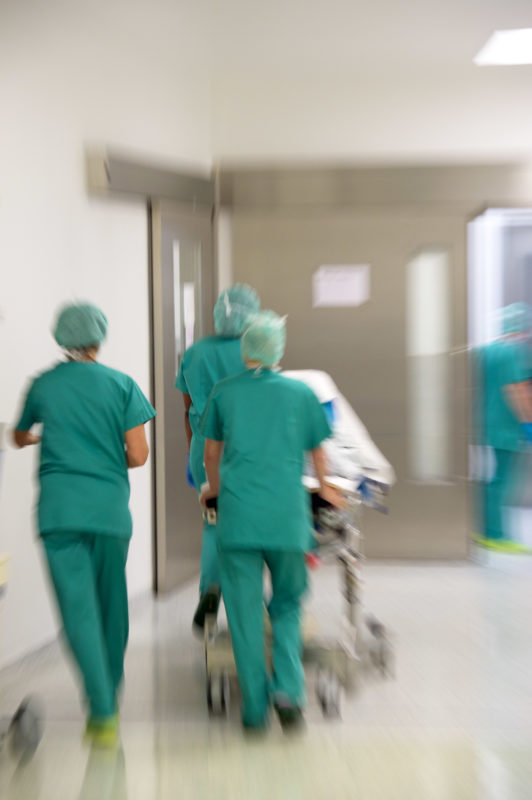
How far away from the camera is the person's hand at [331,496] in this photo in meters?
2.81

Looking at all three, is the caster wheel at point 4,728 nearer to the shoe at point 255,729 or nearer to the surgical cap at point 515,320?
the shoe at point 255,729

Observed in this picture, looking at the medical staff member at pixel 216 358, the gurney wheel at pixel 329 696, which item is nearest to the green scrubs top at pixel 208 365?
the medical staff member at pixel 216 358

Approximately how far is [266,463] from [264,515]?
163 mm

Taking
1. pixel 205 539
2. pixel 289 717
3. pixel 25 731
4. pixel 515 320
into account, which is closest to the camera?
pixel 25 731

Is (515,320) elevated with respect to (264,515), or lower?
elevated

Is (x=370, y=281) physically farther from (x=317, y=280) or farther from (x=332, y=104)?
(x=332, y=104)

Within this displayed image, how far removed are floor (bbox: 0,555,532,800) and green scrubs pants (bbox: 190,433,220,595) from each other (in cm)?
29

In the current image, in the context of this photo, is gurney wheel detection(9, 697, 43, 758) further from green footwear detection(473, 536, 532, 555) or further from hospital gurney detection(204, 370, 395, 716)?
green footwear detection(473, 536, 532, 555)

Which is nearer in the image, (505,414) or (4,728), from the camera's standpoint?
(4,728)

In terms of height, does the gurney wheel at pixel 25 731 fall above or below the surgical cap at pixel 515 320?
below

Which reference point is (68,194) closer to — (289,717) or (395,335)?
(395,335)

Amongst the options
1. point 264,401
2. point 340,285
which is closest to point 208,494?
point 264,401

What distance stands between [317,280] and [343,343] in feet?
1.39

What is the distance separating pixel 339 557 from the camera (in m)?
3.03
